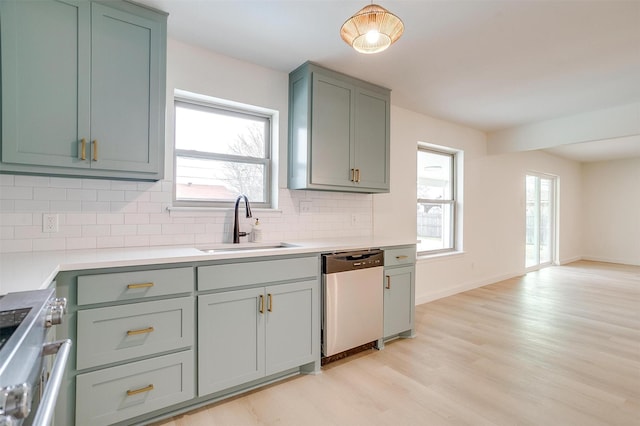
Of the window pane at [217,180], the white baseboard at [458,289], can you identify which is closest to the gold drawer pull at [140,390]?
the window pane at [217,180]

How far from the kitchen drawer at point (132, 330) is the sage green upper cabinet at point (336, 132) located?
143cm

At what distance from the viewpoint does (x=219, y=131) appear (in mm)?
2719

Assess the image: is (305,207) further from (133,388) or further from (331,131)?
(133,388)

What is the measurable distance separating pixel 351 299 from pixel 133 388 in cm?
152

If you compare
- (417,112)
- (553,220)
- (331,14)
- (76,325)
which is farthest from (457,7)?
(553,220)

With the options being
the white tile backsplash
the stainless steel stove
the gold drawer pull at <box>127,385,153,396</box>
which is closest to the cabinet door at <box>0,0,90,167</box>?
the white tile backsplash

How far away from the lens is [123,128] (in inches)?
75.7

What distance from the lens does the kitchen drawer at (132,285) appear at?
155cm

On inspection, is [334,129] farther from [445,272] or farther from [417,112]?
[445,272]

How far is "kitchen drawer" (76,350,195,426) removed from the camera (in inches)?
61.4

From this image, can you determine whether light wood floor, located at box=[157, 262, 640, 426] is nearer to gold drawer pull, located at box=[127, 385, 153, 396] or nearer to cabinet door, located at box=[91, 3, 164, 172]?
gold drawer pull, located at box=[127, 385, 153, 396]

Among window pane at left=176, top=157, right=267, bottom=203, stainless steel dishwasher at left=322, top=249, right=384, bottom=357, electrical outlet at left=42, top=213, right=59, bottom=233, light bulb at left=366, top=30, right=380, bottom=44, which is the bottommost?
stainless steel dishwasher at left=322, top=249, right=384, bottom=357

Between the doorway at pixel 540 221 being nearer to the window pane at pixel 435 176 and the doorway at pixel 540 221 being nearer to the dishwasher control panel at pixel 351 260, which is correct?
the window pane at pixel 435 176

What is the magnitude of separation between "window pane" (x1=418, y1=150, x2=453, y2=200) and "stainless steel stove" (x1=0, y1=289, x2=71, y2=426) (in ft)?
13.3
